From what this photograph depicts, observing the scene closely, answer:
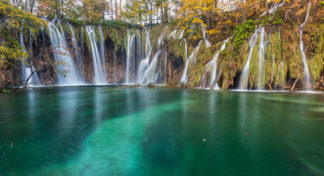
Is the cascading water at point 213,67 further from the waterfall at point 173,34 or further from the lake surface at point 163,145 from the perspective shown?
the lake surface at point 163,145

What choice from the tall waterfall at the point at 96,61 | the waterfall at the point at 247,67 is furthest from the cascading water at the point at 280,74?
the tall waterfall at the point at 96,61

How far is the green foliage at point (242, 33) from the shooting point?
439 inches

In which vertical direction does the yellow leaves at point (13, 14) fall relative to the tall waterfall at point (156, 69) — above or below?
above

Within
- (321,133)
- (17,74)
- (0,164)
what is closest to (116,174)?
(0,164)

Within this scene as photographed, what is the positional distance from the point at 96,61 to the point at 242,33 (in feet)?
50.8

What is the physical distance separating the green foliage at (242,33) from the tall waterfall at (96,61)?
14835 mm

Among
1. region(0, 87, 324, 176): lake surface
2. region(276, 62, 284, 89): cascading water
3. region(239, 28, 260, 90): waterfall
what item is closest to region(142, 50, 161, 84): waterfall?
region(239, 28, 260, 90): waterfall

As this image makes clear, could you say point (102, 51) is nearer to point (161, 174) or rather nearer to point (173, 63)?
point (173, 63)

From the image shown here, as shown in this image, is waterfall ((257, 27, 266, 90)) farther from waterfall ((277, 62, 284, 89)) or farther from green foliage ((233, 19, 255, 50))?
green foliage ((233, 19, 255, 50))

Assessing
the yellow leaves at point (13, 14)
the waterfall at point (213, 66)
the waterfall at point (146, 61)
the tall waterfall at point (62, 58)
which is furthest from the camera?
the waterfall at point (146, 61)

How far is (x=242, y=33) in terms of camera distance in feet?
37.4

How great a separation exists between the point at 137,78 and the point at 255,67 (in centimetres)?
1284

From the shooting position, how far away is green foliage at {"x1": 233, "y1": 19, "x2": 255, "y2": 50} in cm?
1114

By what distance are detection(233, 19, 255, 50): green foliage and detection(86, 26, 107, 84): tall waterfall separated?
14.8 metres
